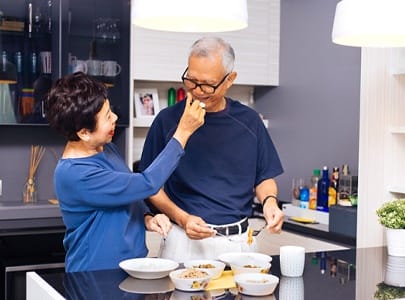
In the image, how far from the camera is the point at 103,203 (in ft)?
5.94

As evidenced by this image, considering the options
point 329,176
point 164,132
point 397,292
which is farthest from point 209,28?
point 329,176

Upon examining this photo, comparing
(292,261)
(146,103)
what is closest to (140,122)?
(146,103)

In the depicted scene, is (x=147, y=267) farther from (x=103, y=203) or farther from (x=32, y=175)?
(x=32, y=175)

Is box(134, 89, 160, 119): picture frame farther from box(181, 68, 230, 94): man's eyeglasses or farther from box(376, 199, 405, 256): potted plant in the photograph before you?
box(376, 199, 405, 256): potted plant

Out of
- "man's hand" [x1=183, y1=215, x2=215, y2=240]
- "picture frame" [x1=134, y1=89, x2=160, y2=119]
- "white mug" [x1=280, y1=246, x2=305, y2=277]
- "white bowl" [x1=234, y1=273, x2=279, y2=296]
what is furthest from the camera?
"picture frame" [x1=134, y1=89, x2=160, y2=119]

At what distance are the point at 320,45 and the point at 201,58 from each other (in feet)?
6.25

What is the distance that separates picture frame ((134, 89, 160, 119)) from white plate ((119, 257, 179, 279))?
2208 millimetres

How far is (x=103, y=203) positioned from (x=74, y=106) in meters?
0.31

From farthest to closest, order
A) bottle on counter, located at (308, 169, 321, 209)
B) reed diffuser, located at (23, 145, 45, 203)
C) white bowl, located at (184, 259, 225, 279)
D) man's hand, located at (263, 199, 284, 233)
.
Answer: reed diffuser, located at (23, 145, 45, 203) → bottle on counter, located at (308, 169, 321, 209) → man's hand, located at (263, 199, 284, 233) → white bowl, located at (184, 259, 225, 279)

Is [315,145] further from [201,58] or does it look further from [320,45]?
[201,58]

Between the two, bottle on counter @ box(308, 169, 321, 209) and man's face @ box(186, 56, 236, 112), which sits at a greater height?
man's face @ box(186, 56, 236, 112)

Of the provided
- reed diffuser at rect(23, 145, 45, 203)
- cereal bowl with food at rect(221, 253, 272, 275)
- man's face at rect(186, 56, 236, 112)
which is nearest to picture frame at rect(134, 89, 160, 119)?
reed diffuser at rect(23, 145, 45, 203)

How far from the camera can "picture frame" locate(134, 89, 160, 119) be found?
13.0 ft

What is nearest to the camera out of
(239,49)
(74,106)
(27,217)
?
(74,106)
